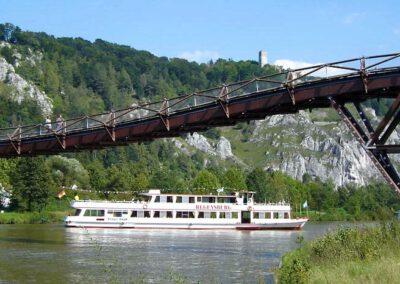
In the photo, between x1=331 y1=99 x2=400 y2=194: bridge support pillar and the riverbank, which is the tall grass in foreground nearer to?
x1=331 y1=99 x2=400 y2=194: bridge support pillar

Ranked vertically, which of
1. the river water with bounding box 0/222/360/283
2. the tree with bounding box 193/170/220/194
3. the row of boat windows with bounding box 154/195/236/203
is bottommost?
the river water with bounding box 0/222/360/283

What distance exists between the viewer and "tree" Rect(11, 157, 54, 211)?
10744cm

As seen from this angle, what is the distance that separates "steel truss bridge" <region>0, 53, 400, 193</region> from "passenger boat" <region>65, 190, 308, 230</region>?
41.0 metres

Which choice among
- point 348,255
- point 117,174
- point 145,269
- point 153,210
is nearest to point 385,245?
point 348,255

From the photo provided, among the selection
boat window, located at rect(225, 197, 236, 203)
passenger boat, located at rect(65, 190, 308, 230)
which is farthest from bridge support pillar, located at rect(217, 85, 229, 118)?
boat window, located at rect(225, 197, 236, 203)

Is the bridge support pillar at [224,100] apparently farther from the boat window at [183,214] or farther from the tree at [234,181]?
the tree at [234,181]

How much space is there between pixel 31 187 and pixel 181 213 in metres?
27.2

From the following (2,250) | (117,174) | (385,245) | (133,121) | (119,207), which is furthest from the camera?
(117,174)

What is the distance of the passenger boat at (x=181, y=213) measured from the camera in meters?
90.9

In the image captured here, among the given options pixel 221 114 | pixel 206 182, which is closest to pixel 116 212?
pixel 206 182

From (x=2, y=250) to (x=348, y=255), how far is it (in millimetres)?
28442

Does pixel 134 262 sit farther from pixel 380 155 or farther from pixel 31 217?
pixel 31 217

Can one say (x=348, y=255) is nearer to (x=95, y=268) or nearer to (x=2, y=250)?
(x=95, y=268)

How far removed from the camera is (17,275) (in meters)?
34.2
